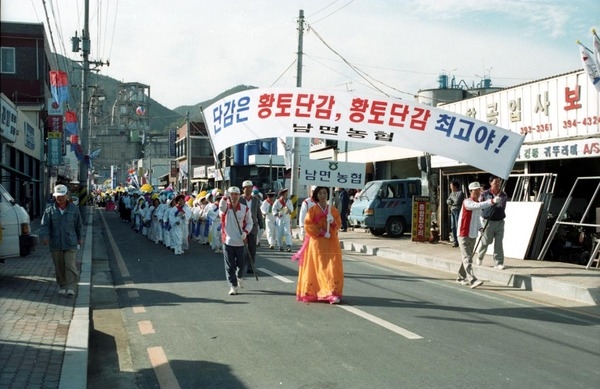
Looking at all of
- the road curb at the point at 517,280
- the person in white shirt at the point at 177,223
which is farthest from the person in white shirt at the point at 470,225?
the person in white shirt at the point at 177,223

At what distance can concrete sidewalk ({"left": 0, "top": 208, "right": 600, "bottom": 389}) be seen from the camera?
5.93 m

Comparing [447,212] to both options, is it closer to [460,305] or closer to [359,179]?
[359,179]

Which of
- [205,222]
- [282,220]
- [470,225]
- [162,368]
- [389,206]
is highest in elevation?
[389,206]

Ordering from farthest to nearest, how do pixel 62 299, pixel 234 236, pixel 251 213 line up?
pixel 251 213, pixel 234 236, pixel 62 299

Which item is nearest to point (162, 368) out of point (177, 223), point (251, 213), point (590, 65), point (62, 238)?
point (62, 238)

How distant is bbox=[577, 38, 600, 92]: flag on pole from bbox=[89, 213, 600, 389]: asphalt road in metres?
4.25

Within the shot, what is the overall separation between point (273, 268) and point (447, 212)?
7.63m

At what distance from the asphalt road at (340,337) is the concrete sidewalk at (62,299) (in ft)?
1.11

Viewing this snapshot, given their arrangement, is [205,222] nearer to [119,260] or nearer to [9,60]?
[119,260]

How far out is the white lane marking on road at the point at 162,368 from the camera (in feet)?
19.1

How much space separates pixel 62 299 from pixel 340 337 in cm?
481

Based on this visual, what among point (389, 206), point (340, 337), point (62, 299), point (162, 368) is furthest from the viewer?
point (389, 206)

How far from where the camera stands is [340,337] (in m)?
7.37

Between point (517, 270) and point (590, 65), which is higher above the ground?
point (590, 65)
